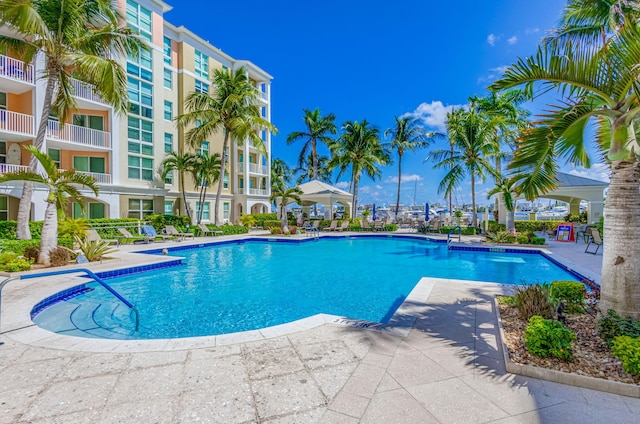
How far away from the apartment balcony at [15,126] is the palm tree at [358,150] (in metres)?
20.1

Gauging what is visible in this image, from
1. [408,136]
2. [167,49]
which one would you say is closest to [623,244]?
[408,136]

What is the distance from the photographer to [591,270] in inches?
367

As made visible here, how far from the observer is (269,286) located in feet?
29.8

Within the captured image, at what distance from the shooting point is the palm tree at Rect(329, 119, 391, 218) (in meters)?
27.5

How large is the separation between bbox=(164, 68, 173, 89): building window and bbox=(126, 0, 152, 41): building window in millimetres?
2624

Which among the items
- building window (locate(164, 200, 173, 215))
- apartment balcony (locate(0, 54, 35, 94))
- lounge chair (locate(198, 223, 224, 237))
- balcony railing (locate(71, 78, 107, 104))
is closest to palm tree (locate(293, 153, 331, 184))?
building window (locate(164, 200, 173, 215))

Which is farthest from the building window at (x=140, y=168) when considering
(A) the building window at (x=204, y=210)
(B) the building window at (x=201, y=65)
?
(B) the building window at (x=201, y=65)

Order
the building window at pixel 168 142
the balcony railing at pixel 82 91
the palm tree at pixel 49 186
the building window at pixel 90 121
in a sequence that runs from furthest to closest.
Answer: the building window at pixel 168 142
the building window at pixel 90 121
the balcony railing at pixel 82 91
the palm tree at pixel 49 186

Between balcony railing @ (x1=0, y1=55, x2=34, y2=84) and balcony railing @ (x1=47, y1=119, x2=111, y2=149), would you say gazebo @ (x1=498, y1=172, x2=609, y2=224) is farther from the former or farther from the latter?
balcony railing @ (x1=0, y1=55, x2=34, y2=84)

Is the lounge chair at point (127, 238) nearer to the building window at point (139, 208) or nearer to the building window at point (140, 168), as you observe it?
the building window at point (139, 208)

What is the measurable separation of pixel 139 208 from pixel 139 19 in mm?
12976

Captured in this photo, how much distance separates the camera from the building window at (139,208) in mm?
21719

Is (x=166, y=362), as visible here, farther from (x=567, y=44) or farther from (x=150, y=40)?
(x=150, y=40)

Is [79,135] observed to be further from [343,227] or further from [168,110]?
[343,227]
